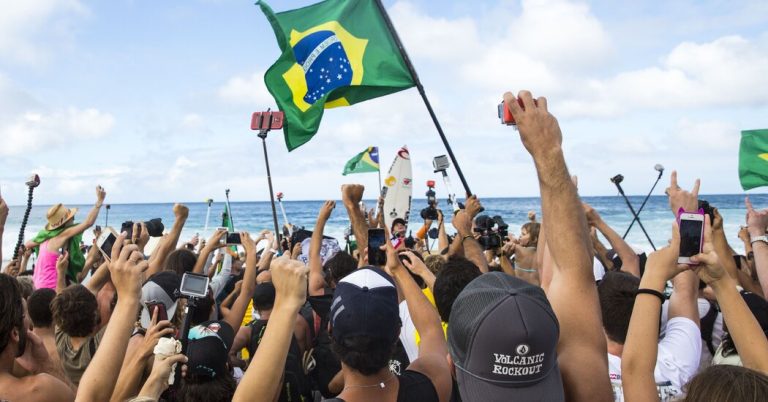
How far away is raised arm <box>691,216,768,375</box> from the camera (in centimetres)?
220

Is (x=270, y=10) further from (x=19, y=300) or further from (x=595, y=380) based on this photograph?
(x=595, y=380)

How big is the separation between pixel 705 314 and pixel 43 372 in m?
3.80

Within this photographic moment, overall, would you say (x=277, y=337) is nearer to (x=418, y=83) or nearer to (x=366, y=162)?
(x=418, y=83)

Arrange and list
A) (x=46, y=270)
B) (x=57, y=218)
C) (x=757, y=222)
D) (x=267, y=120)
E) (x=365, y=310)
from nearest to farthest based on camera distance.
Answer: (x=365, y=310)
(x=757, y=222)
(x=267, y=120)
(x=46, y=270)
(x=57, y=218)

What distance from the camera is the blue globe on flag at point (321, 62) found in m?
6.11

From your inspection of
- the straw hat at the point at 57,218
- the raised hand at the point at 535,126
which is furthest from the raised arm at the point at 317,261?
the straw hat at the point at 57,218

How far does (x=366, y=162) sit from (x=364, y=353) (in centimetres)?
1243

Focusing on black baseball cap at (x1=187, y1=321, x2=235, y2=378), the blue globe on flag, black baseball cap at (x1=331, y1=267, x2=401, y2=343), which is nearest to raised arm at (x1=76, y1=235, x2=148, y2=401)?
black baseball cap at (x1=187, y1=321, x2=235, y2=378)

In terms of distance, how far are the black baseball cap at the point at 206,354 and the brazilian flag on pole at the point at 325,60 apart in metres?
3.20

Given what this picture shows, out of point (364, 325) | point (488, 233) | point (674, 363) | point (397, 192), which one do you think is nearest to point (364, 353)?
point (364, 325)

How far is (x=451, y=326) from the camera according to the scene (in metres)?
1.87

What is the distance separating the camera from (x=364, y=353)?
2.15 meters

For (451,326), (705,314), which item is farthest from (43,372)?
(705,314)

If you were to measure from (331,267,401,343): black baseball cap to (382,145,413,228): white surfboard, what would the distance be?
8.42 m
